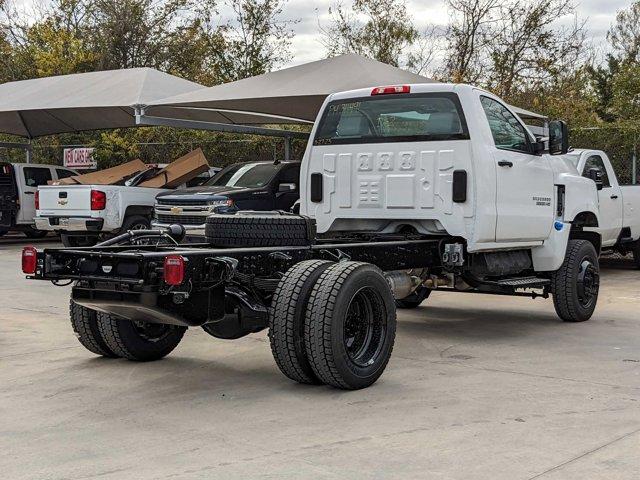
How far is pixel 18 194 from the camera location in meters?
18.7

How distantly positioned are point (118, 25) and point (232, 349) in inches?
907

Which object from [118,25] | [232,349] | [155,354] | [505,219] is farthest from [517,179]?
[118,25]

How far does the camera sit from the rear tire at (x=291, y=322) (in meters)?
5.95

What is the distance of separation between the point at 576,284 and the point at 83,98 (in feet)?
43.3

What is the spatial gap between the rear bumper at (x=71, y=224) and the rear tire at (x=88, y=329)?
8770 millimetres

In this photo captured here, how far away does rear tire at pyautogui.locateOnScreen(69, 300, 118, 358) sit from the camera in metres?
6.98

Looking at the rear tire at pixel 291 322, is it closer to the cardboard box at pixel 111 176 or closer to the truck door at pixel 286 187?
the truck door at pixel 286 187

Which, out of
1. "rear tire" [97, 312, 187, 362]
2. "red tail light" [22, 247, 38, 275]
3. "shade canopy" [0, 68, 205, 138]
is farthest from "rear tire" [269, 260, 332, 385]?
"shade canopy" [0, 68, 205, 138]

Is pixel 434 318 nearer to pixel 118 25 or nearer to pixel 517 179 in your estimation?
pixel 517 179

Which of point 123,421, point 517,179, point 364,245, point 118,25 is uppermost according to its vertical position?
point 118,25

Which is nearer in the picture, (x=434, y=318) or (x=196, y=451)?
(x=196, y=451)

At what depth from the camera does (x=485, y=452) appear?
4.70 m

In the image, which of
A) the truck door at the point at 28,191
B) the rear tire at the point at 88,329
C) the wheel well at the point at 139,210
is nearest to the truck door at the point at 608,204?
the wheel well at the point at 139,210

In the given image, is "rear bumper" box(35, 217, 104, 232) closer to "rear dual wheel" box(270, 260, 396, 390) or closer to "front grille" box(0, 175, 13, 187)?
"front grille" box(0, 175, 13, 187)
